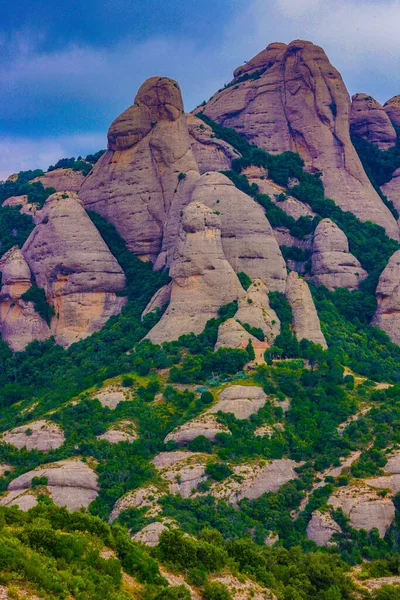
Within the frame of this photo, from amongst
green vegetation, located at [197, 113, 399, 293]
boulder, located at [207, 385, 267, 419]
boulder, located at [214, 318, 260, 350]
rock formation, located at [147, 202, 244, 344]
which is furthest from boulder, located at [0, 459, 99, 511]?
green vegetation, located at [197, 113, 399, 293]

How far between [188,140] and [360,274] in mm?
19855

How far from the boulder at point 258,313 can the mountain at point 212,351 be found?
7.6 inches

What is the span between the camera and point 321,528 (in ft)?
168

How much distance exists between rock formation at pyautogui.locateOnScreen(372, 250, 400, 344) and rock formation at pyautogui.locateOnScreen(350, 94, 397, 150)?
30298 mm

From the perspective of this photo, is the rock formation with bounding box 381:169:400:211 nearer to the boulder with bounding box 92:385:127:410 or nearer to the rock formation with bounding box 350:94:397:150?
the rock formation with bounding box 350:94:397:150

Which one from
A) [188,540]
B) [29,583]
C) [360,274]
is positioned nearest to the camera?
[29,583]

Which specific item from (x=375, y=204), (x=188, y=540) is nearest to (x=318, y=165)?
(x=375, y=204)

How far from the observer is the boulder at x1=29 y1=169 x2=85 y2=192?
3639 inches

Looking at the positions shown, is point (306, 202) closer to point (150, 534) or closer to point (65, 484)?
point (65, 484)

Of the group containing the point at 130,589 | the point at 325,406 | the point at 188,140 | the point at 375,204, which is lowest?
the point at 130,589

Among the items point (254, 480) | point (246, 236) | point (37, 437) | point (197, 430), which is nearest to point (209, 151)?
point (246, 236)

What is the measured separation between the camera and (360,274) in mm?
81250

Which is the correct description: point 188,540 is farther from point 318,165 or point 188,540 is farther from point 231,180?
point 318,165

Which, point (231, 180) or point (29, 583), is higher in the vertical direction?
point (231, 180)
